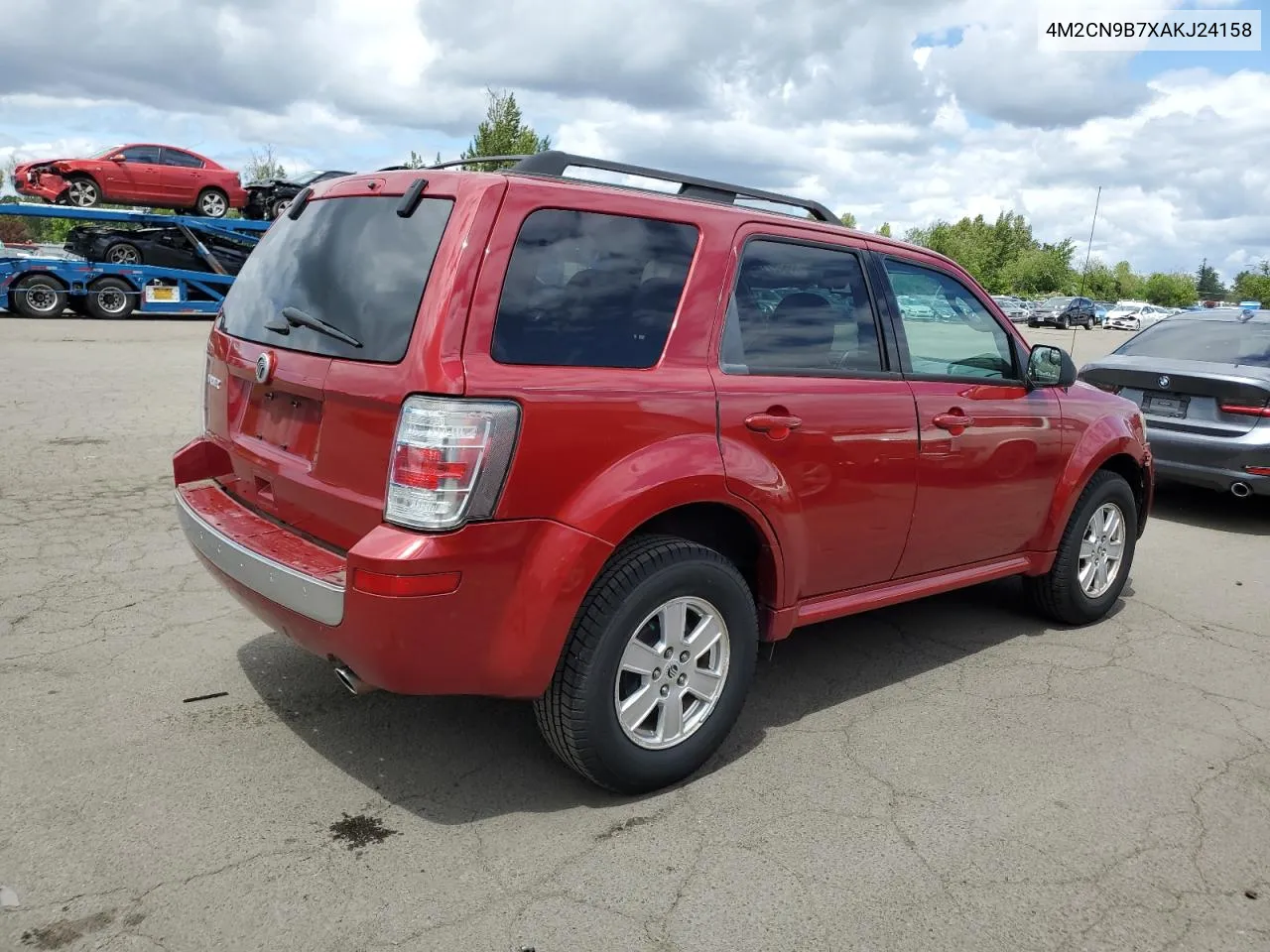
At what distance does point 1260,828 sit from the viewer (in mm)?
3291

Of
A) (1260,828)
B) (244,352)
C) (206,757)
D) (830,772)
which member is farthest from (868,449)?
(206,757)

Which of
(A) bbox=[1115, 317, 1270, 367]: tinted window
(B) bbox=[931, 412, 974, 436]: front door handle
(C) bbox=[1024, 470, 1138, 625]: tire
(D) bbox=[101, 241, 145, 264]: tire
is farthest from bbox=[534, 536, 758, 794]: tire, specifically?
(D) bbox=[101, 241, 145, 264]: tire

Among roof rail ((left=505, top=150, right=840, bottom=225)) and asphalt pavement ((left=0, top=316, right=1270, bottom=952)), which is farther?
roof rail ((left=505, top=150, right=840, bottom=225))

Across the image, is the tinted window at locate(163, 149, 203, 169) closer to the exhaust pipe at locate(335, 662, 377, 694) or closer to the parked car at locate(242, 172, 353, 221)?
the parked car at locate(242, 172, 353, 221)

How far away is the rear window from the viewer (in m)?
3.00

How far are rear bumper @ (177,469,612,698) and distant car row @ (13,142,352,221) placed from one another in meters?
19.4

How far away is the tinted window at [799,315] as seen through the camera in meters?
3.55

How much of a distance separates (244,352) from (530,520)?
4.53 ft

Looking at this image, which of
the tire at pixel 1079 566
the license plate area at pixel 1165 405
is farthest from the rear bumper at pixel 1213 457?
the tire at pixel 1079 566

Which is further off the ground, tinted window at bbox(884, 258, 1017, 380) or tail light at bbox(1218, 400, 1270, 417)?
tinted window at bbox(884, 258, 1017, 380)

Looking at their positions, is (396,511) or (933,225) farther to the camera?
(933,225)

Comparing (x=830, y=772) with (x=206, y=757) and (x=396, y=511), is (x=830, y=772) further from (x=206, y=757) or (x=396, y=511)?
(x=206, y=757)

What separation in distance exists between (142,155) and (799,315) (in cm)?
2225

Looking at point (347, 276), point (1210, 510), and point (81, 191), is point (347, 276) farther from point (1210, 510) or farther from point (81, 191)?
point (81, 191)
